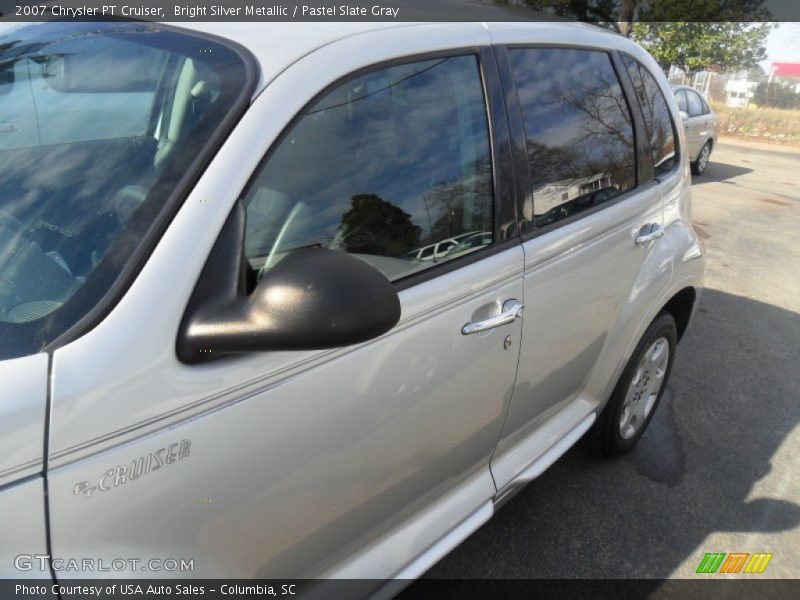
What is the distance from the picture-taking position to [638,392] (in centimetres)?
305

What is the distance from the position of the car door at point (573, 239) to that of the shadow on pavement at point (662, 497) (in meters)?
0.43

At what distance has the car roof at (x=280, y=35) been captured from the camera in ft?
4.68

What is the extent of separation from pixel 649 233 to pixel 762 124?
74.8 feet

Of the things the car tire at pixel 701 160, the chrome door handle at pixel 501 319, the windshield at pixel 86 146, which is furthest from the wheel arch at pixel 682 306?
the car tire at pixel 701 160

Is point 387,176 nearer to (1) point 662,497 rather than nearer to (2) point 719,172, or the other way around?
(1) point 662,497

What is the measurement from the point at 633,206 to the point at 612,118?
358 mm

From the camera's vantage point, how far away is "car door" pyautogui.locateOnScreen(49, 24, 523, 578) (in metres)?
1.15

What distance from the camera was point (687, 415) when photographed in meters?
3.55

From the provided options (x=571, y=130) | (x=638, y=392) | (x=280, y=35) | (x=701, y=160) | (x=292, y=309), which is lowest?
(x=638, y=392)

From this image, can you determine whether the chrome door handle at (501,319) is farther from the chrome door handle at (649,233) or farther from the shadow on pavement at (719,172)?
the shadow on pavement at (719,172)

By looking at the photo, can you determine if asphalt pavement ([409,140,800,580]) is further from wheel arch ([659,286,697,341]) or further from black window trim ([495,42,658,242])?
black window trim ([495,42,658,242])

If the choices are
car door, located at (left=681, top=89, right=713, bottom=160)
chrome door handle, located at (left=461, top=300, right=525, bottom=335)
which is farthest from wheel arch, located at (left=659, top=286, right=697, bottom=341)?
car door, located at (left=681, top=89, right=713, bottom=160)

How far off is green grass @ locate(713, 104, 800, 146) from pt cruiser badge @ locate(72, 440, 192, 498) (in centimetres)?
2375

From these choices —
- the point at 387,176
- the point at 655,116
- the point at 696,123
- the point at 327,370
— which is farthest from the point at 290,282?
the point at 696,123
